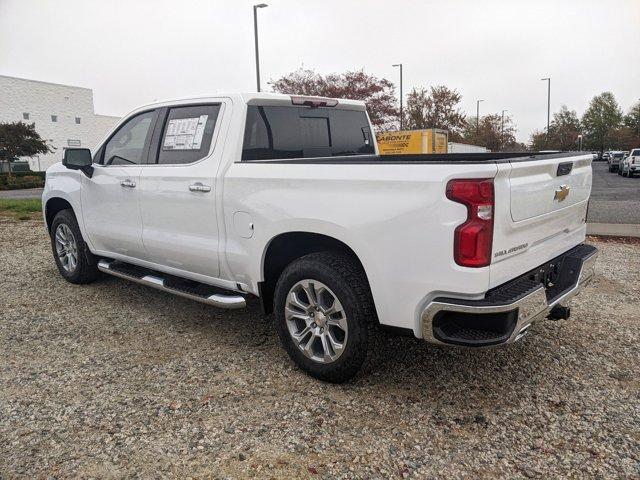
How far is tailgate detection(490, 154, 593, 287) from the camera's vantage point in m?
2.71

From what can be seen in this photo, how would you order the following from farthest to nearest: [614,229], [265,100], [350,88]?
[350,88] < [614,229] < [265,100]

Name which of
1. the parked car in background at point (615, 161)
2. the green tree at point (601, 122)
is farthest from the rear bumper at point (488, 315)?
the green tree at point (601, 122)

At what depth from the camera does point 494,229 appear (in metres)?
2.66

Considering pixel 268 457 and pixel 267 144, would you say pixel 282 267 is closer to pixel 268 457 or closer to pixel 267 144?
pixel 267 144

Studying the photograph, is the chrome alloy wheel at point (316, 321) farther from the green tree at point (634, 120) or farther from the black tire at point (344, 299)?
the green tree at point (634, 120)

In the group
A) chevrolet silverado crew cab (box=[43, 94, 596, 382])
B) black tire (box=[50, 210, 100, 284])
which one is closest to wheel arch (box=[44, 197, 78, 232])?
black tire (box=[50, 210, 100, 284])

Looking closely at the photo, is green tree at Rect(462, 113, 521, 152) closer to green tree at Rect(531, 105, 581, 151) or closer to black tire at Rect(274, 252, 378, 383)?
green tree at Rect(531, 105, 581, 151)

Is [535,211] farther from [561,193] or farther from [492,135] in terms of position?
[492,135]

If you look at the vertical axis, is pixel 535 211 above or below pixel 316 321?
above

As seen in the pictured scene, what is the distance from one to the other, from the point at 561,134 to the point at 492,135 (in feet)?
A: 85.3

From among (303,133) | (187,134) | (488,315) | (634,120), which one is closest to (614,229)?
(303,133)

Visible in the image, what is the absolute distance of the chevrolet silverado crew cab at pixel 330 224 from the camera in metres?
2.70

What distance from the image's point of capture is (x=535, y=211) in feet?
9.77

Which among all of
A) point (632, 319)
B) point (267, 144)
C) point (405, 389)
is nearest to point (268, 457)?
point (405, 389)
